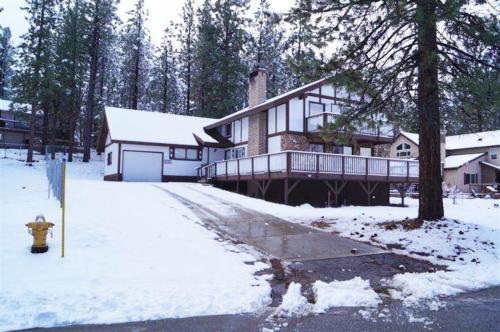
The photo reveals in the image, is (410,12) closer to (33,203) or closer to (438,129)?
(438,129)

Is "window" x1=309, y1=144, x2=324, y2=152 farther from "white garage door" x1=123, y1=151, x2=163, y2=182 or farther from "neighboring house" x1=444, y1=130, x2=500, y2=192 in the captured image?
"neighboring house" x1=444, y1=130, x2=500, y2=192

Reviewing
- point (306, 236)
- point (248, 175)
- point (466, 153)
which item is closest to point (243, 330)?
point (306, 236)

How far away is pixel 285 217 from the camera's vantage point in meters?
13.2

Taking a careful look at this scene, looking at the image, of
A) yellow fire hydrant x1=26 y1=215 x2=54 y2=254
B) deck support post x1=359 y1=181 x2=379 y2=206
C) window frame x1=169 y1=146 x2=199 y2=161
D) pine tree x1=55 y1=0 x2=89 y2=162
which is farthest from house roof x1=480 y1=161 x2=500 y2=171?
yellow fire hydrant x1=26 y1=215 x2=54 y2=254

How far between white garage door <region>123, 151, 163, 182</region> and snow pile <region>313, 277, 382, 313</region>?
2198 centimetres

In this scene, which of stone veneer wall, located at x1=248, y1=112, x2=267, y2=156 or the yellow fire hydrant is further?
stone veneer wall, located at x1=248, y1=112, x2=267, y2=156

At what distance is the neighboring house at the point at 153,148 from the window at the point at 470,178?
27.0m

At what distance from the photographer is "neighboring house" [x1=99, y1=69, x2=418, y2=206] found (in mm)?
18625

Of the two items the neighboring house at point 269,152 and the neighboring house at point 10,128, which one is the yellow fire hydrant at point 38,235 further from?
the neighboring house at point 10,128

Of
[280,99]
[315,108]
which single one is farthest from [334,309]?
[315,108]

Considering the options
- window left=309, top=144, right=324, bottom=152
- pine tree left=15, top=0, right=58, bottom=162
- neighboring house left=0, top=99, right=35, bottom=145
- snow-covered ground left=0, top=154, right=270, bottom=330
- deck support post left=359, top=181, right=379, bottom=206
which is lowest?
snow-covered ground left=0, top=154, right=270, bottom=330

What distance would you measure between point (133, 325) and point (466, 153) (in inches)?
1838

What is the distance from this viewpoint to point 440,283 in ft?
20.5

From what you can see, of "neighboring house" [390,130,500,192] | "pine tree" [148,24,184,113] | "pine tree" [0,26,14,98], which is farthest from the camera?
"pine tree" [0,26,14,98]
